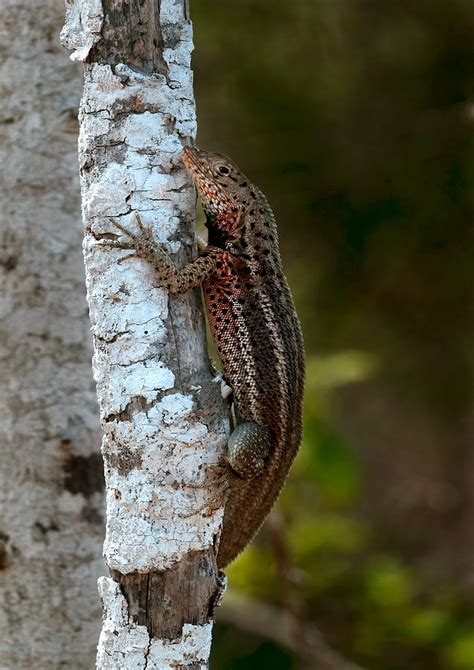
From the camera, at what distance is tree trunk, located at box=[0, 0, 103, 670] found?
429 centimetres

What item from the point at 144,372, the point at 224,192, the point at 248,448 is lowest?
the point at 248,448

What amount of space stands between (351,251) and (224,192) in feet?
14.5

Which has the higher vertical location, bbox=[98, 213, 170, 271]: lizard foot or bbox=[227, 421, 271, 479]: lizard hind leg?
bbox=[98, 213, 170, 271]: lizard foot

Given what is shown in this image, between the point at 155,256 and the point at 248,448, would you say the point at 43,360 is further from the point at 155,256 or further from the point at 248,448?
the point at 155,256

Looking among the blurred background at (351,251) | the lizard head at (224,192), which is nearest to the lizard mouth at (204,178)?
the lizard head at (224,192)

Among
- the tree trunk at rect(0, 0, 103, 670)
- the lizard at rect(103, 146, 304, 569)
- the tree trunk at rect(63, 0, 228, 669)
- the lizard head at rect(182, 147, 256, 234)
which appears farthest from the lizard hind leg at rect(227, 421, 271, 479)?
the tree trunk at rect(0, 0, 103, 670)

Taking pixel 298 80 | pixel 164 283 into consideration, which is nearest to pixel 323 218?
pixel 298 80

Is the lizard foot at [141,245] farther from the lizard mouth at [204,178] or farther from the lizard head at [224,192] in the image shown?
the lizard head at [224,192]

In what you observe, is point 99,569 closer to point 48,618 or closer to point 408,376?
point 48,618

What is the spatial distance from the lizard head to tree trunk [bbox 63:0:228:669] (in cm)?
55

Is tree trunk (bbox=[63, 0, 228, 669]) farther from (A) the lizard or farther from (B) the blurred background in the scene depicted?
(B) the blurred background

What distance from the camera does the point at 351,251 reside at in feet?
26.8

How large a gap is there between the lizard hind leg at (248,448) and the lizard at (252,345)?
0.01 meters

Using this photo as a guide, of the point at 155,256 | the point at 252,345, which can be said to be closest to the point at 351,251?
the point at 252,345
